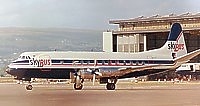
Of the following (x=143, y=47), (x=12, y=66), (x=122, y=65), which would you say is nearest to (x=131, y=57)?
(x=122, y=65)

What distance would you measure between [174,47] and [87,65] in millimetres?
12643

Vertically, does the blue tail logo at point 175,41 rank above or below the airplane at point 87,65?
above

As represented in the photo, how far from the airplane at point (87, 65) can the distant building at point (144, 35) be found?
50.0m

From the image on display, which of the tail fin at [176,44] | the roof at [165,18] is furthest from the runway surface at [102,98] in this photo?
the roof at [165,18]

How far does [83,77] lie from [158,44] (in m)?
60.5

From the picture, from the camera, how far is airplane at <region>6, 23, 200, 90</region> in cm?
5494

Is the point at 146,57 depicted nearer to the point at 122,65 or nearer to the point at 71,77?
the point at 122,65

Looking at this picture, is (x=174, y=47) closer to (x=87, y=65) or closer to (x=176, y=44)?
(x=176, y=44)

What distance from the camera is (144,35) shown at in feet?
372

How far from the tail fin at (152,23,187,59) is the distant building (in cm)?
4379

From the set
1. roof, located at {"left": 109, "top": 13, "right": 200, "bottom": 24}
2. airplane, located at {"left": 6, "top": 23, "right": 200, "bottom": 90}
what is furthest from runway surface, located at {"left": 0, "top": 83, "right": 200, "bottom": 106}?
roof, located at {"left": 109, "top": 13, "right": 200, "bottom": 24}

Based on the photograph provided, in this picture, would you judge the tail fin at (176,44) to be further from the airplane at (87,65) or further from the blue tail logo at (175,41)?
the airplane at (87,65)

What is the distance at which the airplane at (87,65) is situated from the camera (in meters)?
Result: 54.9

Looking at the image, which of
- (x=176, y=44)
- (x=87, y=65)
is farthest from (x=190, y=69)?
(x=87, y=65)
